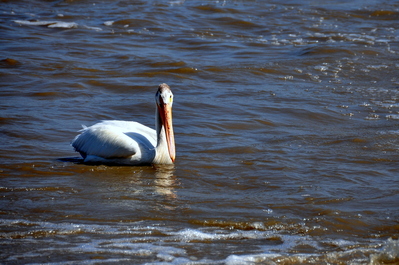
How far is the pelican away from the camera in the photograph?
5.86 meters

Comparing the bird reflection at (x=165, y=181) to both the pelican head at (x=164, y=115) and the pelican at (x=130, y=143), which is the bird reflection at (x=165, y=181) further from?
the pelican head at (x=164, y=115)

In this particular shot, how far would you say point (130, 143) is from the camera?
19.1ft

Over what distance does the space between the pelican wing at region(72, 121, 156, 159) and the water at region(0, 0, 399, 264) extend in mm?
161

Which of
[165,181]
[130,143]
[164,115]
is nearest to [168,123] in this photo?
[164,115]

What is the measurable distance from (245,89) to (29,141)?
3.50m

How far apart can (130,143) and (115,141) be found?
5.7 inches

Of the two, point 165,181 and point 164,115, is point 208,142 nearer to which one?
point 164,115

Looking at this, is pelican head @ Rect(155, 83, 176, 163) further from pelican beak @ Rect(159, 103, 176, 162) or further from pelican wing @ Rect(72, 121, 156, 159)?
pelican wing @ Rect(72, 121, 156, 159)

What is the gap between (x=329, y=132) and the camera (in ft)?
23.7

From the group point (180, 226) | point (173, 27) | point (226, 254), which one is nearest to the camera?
point (226, 254)

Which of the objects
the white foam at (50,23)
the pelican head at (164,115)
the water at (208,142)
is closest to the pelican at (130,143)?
the pelican head at (164,115)

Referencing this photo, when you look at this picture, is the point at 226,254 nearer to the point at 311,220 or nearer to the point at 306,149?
the point at 311,220

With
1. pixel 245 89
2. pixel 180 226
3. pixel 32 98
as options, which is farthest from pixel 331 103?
pixel 180 226

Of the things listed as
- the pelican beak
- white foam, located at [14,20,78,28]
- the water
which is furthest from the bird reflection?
white foam, located at [14,20,78,28]
